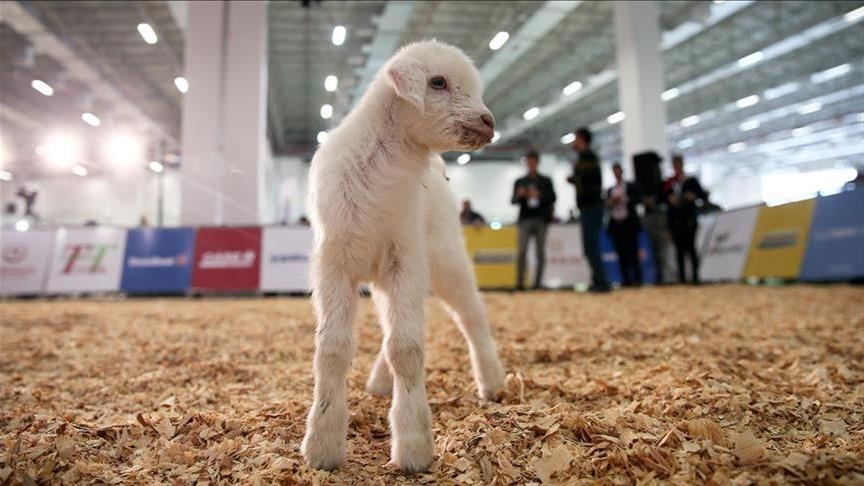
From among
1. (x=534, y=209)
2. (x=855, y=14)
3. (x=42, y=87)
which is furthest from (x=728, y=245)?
(x=42, y=87)

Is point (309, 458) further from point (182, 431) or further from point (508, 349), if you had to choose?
point (508, 349)

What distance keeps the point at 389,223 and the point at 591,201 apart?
23.8 feet

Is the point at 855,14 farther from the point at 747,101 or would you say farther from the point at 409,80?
the point at 747,101

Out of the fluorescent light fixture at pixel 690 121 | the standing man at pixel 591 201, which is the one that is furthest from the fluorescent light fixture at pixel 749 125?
the standing man at pixel 591 201

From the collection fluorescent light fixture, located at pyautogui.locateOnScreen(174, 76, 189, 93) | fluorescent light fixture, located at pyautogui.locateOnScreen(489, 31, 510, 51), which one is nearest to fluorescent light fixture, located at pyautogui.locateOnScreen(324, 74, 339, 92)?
fluorescent light fixture, located at pyautogui.locateOnScreen(489, 31, 510, 51)

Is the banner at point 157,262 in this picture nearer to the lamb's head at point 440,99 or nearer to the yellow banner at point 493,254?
the yellow banner at point 493,254

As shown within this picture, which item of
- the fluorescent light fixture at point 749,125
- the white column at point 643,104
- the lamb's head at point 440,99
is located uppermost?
the fluorescent light fixture at point 749,125

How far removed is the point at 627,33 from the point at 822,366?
5651mm

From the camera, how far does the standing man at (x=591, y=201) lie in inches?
334

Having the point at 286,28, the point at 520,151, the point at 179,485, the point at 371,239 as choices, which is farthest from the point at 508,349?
the point at 520,151

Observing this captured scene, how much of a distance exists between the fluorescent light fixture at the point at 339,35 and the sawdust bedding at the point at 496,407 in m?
2.65

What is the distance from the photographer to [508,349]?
3.79 m

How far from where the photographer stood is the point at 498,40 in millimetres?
4238

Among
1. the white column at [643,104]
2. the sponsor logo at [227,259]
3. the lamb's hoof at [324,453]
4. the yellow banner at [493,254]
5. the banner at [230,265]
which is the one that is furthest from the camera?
the white column at [643,104]
